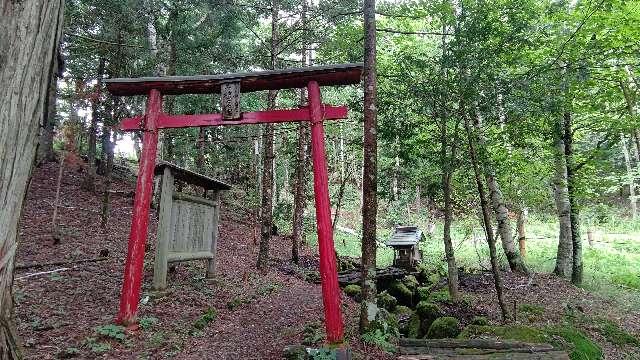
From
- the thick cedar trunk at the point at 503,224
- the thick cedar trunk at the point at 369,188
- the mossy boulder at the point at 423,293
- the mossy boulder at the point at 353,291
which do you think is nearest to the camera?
the thick cedar trunk at the point at 369,188

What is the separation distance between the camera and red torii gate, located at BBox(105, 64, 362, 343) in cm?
596

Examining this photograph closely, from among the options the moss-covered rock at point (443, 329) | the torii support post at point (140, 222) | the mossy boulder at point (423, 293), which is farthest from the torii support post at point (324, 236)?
the mossy boulder at point (423, 293)

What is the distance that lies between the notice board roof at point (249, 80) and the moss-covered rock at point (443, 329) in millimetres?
4499

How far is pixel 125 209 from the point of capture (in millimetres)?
14320

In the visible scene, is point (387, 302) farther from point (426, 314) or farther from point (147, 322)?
point (147, 322)

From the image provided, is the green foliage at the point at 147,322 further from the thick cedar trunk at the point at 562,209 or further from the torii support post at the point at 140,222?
the thick cedar trunk at the point at 562,209

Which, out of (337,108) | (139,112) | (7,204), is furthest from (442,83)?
(139,112)

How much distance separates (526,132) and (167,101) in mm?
11396

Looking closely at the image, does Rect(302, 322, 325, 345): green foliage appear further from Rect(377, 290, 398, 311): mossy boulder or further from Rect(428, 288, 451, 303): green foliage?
Rect(428, 288, 451, 303): green foliage

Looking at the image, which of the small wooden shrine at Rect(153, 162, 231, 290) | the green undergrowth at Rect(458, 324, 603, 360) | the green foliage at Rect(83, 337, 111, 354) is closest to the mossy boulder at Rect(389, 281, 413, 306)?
the green undergrowth at Rect(458, 324, 603, 360)

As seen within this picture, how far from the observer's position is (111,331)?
5.62 m

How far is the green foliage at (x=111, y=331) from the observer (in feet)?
18.2

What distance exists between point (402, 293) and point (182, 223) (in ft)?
20.8

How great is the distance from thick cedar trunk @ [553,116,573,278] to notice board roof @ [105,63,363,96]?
9.18 m
